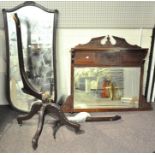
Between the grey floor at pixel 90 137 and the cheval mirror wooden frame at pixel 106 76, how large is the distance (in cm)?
23

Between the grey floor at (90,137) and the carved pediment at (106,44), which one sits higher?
the carved pediment at (106,44)

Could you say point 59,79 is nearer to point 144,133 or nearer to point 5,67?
point 5,67

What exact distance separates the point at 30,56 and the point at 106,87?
0.82 meters

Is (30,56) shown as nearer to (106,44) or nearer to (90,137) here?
(106,44)

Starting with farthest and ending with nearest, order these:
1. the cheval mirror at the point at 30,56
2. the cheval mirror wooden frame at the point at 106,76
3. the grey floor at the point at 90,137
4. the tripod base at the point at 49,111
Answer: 1. the cheval mirror wooden frame at the point at 106,76
2. the cheval mirror at the point at 30,56
3. the tripod base at the point at 49,111
4. the grey floor at the point at 90,137

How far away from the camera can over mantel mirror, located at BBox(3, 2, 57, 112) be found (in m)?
2.21

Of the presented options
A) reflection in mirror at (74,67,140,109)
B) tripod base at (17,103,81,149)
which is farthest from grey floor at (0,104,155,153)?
reflection in mirror at (74,67,140,109)

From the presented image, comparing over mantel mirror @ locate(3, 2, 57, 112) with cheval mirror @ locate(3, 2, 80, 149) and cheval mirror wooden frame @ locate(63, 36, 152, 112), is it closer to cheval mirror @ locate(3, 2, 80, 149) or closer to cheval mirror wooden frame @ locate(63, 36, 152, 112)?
cheval mirror @ locate(3, 2, 80, 149)

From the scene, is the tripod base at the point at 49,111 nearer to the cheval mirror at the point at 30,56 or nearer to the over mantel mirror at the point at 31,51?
the cheval mirror at the point at 30,56

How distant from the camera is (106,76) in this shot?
2354 mm

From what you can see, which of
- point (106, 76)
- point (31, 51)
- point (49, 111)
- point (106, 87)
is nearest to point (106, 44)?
point (106, 76)

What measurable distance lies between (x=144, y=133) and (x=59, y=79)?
1.03 meters

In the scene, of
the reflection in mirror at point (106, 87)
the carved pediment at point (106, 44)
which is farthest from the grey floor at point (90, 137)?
the carved pediment at point (106, 44)

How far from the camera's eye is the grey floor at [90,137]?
179 centimetres
